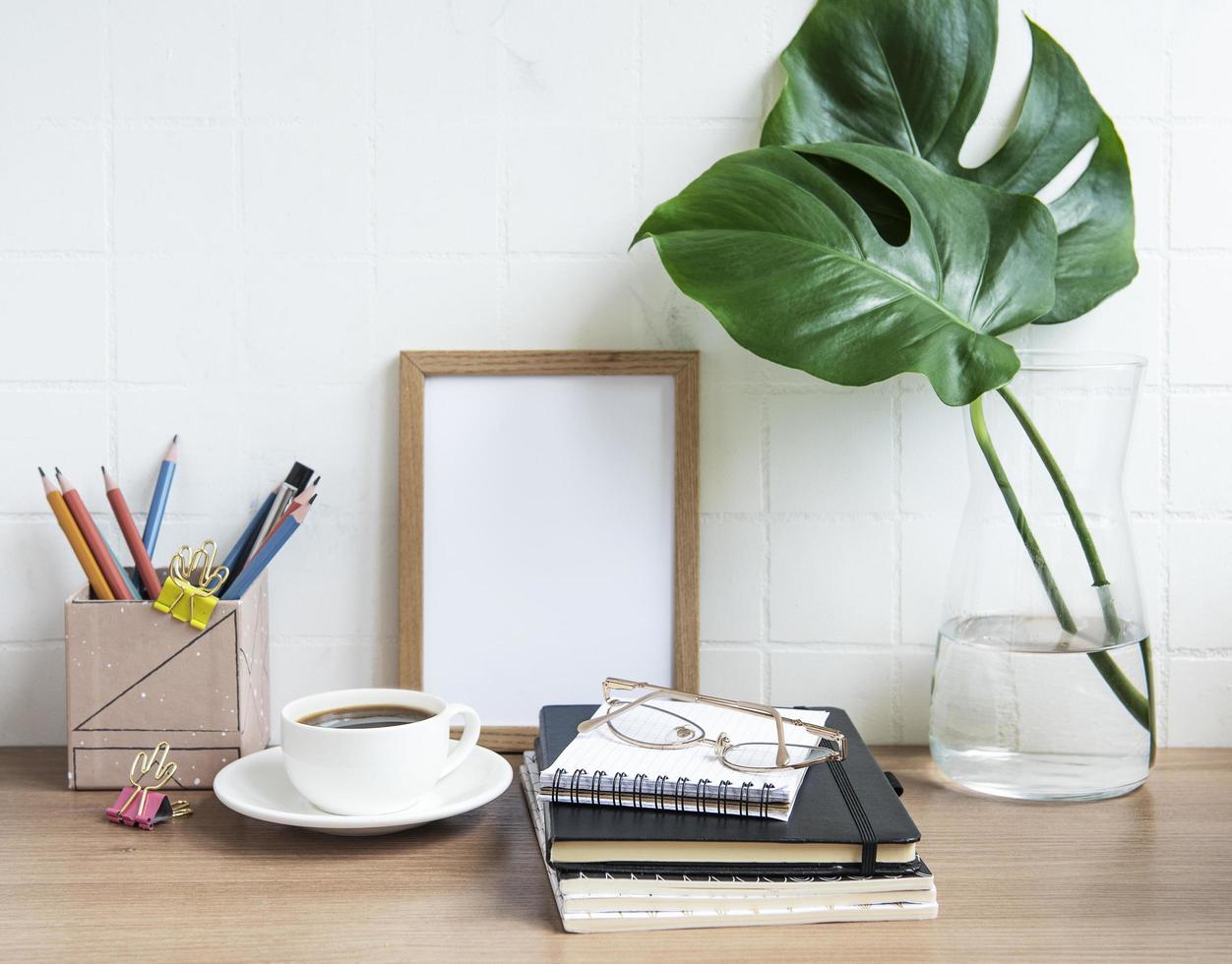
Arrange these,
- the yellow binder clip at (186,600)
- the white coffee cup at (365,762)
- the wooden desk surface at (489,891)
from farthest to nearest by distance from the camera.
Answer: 1. the yellow binder clip at (186,600)
2. the white coffee cup at (365,762)
3. the wooden desk surface at (489,891)

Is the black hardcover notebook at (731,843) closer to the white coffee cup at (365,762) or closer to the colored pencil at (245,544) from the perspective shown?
the white coffee cup at (365,762)

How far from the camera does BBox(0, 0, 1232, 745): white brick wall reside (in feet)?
3.16

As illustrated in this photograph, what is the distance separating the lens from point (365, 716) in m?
0.82

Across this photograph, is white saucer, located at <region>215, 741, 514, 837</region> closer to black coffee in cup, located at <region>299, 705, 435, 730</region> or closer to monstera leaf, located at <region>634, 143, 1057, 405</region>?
black coffee in cup, located at <region>299, 705, 435, 730</region>

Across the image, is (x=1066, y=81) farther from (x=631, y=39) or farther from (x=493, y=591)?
(x=493, y=591)

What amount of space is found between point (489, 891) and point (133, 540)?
43 centimetres

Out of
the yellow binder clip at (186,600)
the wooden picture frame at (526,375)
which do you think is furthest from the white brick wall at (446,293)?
the yellow binder clip at (186,600)

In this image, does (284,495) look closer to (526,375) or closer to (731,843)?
(526,375)

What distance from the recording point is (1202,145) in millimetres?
977

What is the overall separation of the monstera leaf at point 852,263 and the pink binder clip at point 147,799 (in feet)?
1.76

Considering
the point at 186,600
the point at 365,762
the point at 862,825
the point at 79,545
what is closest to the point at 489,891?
the point at 365,762

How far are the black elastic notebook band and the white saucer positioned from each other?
24 cm

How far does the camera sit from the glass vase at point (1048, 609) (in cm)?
87

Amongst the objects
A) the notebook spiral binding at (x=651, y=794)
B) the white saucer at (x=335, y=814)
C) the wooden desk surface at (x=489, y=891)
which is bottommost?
the wooden desk surface at (x=489, y=891)
